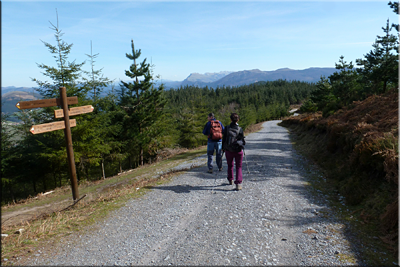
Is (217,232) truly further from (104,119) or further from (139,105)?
(139,105)

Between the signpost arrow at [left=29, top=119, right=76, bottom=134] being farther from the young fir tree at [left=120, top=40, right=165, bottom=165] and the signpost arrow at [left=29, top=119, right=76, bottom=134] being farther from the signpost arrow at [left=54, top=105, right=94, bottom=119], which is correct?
the young fir tree at [left=120, top=40, right=165, bottom=165]

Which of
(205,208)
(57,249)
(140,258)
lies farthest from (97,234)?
(205,208)

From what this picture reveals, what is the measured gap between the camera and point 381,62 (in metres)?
19.4

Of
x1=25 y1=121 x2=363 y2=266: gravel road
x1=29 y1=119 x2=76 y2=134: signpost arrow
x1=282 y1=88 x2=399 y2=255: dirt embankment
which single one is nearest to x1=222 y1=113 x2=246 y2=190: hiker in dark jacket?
x1=25 y1=121 x2=363 y2=266: gravel road

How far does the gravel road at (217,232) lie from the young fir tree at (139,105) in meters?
20.0

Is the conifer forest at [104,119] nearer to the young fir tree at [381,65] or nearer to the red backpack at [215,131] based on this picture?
the young fir tree at [381,65]

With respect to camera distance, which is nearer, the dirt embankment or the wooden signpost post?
the dirt embankment

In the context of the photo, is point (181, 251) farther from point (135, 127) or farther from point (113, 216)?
point (135, 127)

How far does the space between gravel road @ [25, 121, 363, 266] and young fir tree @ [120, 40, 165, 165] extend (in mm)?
20022

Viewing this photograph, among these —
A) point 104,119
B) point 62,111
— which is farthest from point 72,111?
point 104,119

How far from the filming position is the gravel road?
4.01m

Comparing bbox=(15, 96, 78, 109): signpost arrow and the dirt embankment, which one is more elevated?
bbox=(15, 96, 78, 109): signpost arrow

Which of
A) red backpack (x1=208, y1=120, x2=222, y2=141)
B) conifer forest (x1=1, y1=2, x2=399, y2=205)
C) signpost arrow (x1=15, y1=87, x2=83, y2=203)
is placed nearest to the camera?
signpost arrow (x1=15, y1=87, x2=83, y2=203)

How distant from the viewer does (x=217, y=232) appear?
4.88m
